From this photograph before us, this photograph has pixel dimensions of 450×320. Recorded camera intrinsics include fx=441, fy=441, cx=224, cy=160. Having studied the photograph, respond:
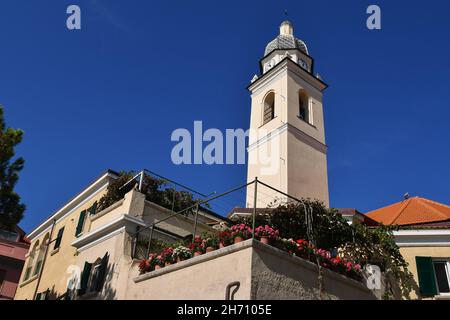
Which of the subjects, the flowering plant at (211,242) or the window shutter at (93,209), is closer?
the flowering plant at (211,242)

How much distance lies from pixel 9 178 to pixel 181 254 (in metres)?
5.94

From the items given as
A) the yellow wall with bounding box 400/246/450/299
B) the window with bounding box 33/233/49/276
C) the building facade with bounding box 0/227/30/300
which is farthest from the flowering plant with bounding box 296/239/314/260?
the building facade with bounding box 0/227/30/300

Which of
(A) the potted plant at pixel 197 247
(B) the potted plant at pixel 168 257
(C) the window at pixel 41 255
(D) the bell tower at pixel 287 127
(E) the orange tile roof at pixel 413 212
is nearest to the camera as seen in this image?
(A) the potted plant at pixel 197 247

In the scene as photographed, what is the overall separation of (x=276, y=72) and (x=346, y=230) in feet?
66.6

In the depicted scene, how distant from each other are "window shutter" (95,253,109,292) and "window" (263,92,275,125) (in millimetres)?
18842

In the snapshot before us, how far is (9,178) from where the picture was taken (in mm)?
12930

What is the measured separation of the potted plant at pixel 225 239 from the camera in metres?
9.84

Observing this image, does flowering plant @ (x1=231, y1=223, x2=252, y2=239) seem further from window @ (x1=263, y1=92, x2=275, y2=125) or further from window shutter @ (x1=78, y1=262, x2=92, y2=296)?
window @ (x1=263, y1=92, x2=275, y2=125)

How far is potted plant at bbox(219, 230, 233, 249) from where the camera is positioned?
984 cm

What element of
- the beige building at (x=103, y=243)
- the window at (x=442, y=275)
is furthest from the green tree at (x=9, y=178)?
the window at (x=442, y=275)

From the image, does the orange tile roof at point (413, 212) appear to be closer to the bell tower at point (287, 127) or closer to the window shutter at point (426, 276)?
the window shutter at point (426, 276)

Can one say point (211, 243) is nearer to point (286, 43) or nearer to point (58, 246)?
point (58, 246)

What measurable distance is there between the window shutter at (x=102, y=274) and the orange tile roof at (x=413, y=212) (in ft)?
33.2

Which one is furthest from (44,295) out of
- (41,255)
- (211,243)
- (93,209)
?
(211,243)
